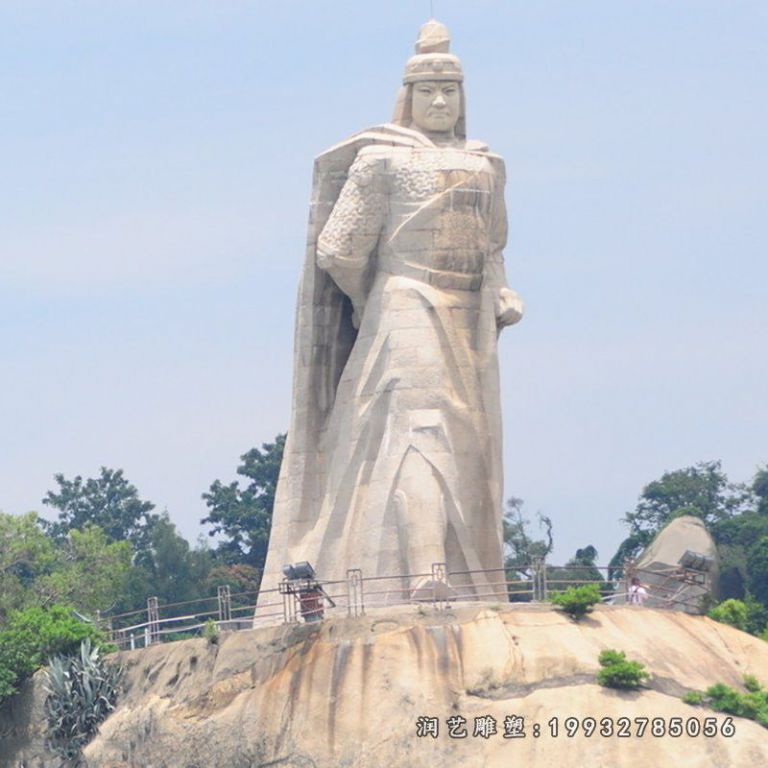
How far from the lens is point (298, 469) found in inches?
1843

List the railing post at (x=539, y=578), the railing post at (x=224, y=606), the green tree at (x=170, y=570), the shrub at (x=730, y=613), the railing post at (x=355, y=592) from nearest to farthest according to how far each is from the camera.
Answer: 1. the railing post at (x=539, y=578)
2. the railing post at (x=355, y=592)
3. the railing post at (x=224, y=606)
4. the shrub at (x=730, y=613)
5. the green tree at (x=170, y=570)

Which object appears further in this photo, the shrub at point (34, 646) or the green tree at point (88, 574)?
the green tree at point (88, 574)

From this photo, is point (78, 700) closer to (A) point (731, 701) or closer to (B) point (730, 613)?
(B) point (730, 613)

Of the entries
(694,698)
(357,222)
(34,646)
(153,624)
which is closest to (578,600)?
(694,698)

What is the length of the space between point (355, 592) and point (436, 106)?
25.5 feet

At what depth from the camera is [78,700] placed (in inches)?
1842

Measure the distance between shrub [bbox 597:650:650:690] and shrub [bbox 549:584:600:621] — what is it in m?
1.37

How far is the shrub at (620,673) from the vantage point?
41.7 meters

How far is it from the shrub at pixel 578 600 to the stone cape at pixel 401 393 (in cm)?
153

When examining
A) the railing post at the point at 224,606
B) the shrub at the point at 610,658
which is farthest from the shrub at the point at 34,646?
the shrub at the point at 610,658

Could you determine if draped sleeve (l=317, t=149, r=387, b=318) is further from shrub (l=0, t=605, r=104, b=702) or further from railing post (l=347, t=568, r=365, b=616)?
shrub (l=0, t=605, r=104, b=702)

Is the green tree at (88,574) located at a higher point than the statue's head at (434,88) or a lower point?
lower

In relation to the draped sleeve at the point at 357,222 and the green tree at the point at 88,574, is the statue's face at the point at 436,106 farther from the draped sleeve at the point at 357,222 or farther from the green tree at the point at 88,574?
the green tree at the point at 88,574

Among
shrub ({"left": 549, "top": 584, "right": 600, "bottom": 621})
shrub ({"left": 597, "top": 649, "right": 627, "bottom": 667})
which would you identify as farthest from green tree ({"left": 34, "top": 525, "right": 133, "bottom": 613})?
shrub ({"left": 597, "top": 649, "right": 627, "bottom": 667})
